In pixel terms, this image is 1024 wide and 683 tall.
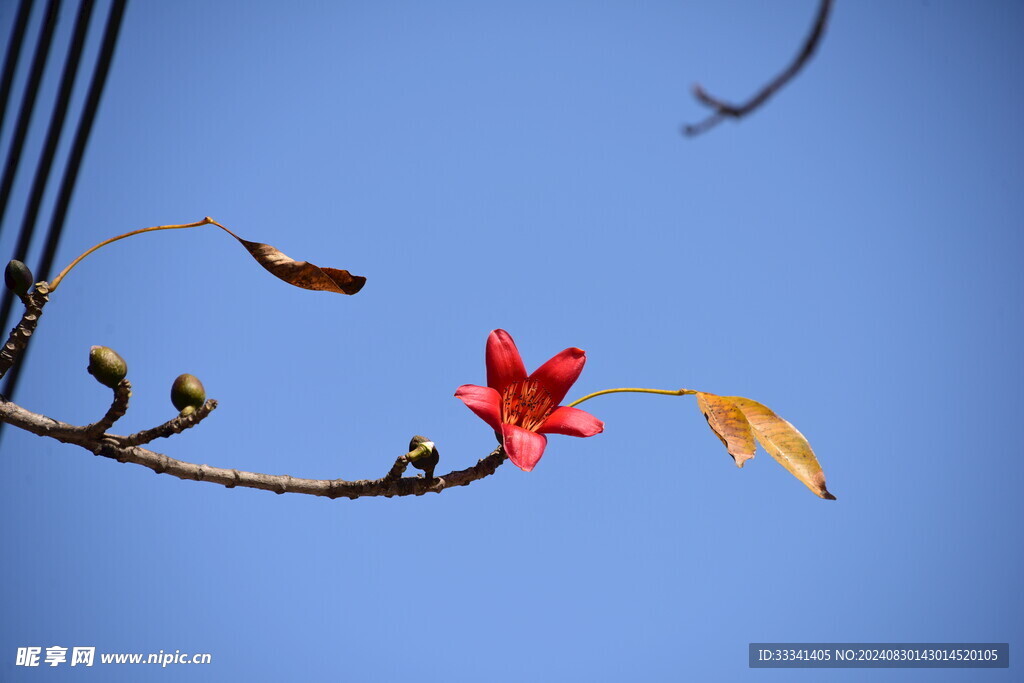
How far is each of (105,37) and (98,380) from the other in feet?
2.79

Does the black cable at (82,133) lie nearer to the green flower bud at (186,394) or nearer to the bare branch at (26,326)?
the bare branch at (26,326)

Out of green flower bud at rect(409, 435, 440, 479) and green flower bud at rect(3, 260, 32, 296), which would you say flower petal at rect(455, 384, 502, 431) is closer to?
green flower bud at rect(409, 435, 440, 479)

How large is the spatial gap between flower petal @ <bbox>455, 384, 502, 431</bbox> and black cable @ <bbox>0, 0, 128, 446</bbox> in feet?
3.03

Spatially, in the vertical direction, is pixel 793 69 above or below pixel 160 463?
above

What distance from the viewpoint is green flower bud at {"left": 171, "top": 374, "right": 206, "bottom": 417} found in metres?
1.34

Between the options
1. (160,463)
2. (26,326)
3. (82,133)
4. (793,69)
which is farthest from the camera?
(82,133)

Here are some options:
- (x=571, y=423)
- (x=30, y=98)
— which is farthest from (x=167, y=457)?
(x=30, y=98)

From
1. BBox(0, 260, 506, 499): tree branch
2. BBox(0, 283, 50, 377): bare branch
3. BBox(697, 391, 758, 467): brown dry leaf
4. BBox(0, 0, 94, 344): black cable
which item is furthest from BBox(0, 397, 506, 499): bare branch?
BBox(0, 0, 94, 344): black cable

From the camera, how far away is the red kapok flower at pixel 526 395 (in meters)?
1.33

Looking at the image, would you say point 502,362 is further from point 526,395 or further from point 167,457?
point 167,457

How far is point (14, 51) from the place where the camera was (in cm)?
191

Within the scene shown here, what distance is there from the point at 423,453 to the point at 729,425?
487mm

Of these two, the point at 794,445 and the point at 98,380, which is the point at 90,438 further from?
the point at 794,445

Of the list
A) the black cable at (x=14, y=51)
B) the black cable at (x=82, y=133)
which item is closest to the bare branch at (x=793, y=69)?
the black cable at (x=82, y=133)
